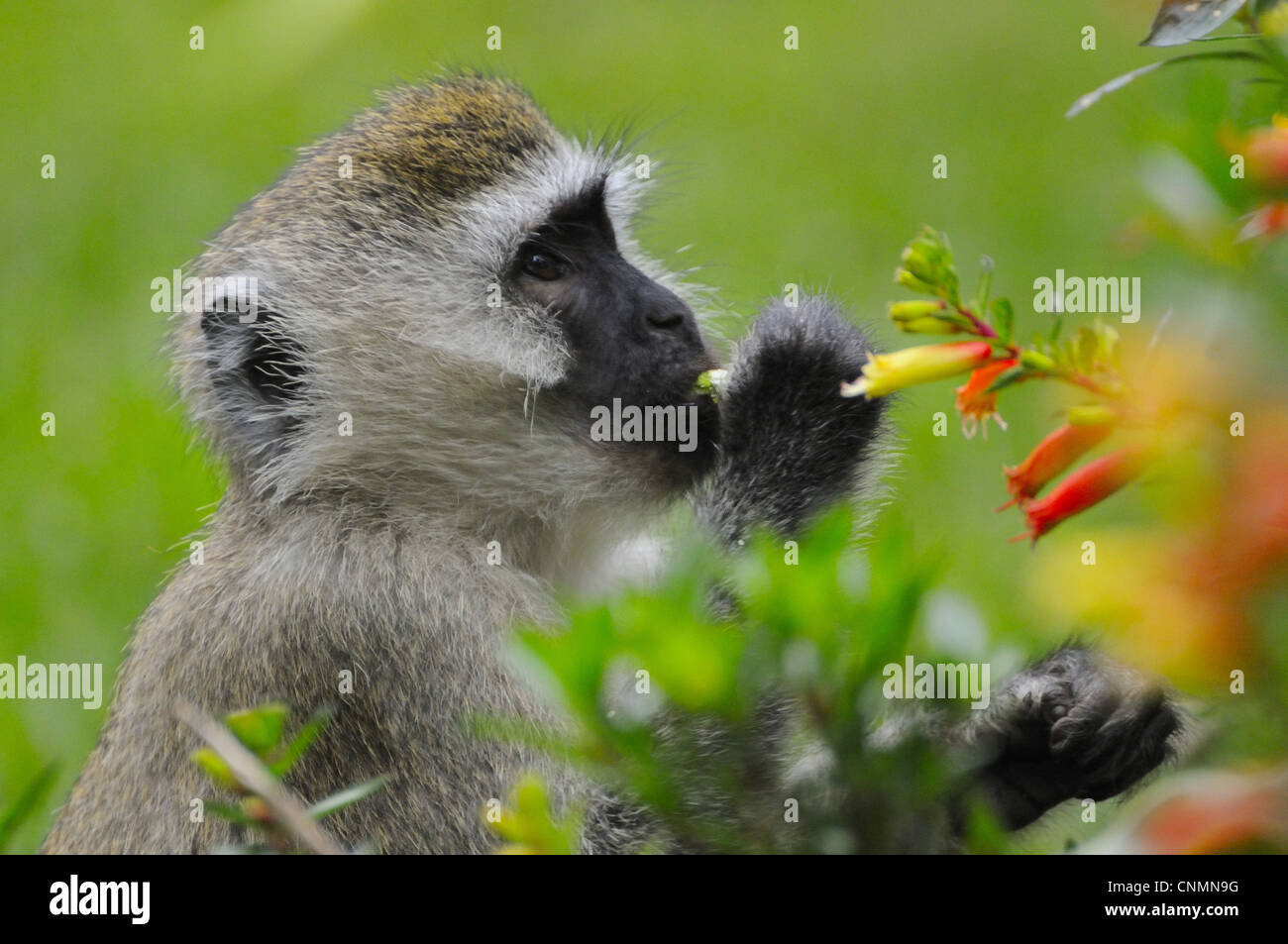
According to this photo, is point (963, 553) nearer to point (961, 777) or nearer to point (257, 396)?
point (257, 396)

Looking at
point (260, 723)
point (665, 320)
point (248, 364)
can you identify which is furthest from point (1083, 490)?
point (248, 364)

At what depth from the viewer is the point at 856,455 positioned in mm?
3473

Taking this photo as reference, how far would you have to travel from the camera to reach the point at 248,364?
3.52 meters

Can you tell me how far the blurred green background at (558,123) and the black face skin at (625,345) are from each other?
2.57ft

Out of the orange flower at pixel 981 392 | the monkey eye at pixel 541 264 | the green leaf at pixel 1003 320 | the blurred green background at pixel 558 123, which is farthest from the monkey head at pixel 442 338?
the green leaf at pixel 1003 320

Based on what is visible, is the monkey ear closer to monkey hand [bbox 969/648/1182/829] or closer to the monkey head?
the monkey head

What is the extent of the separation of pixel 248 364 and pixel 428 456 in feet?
1.54

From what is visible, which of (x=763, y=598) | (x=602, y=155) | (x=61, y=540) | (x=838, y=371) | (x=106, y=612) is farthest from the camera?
(x=61, y=540)

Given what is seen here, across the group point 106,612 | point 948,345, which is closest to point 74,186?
point 106,612

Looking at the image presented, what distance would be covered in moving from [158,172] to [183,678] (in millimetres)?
5963

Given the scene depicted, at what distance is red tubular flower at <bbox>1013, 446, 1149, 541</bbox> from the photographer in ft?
4.14

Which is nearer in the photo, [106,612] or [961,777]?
[961,777]

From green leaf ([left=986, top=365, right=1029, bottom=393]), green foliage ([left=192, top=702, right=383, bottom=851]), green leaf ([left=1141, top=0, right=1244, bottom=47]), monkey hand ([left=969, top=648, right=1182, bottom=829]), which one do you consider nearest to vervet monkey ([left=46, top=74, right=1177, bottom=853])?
monkey hand ([left=969, top=648, right=1182, bottom=829])

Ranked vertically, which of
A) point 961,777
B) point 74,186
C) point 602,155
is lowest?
point 961,777
